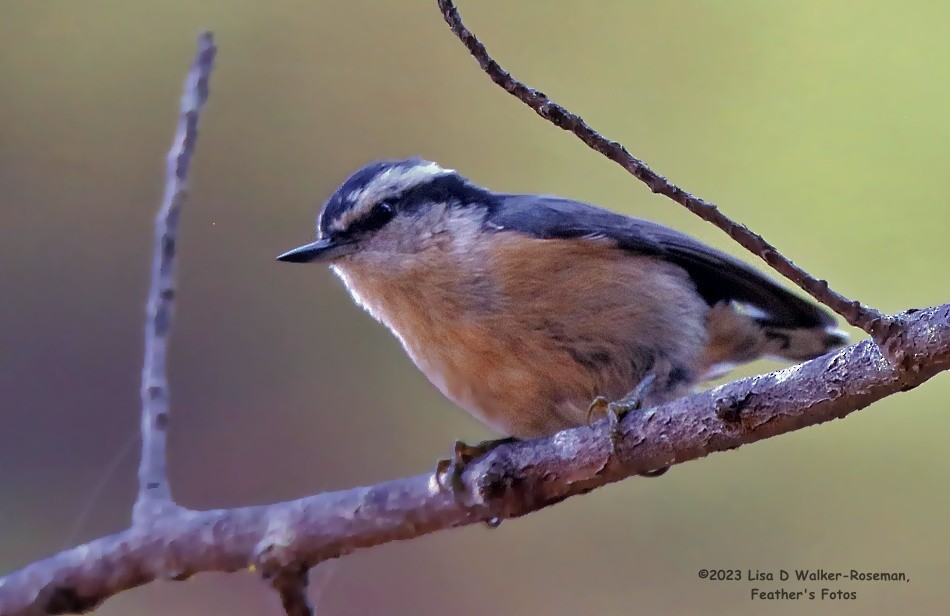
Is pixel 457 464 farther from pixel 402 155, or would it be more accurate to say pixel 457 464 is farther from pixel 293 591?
pixel 402 155

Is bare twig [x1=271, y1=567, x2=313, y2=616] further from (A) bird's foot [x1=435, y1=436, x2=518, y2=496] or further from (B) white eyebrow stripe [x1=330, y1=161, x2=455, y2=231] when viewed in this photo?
(B) white eyebrow stripe [x1=330, y1=161, x2=455, y2=231]

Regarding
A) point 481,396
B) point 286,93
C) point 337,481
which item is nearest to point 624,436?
point 481,396

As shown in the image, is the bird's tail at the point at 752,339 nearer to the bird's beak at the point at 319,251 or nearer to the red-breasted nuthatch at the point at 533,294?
the red-breasted nuthatch at the point at 533,294

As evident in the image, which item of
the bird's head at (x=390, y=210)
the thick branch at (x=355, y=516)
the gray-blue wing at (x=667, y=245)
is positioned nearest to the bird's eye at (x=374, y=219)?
the bird's head at (x=390, y=210)

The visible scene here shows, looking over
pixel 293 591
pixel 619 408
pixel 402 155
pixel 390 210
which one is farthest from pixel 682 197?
pixel 402 155

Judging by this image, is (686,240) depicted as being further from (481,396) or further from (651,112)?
(481,396)
